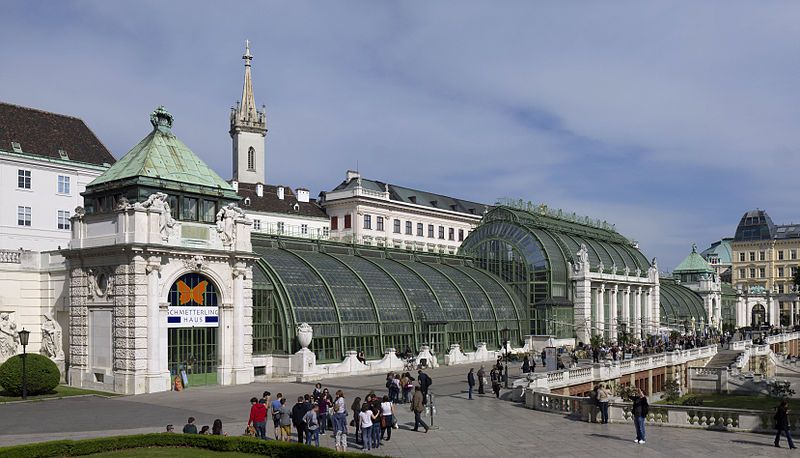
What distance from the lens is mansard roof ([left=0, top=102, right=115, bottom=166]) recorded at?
69.0 meters

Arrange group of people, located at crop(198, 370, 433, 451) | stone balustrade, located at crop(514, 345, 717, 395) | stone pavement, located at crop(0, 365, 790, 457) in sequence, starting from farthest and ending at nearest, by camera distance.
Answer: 1. stone balustrade, located at crop(514, 345, 717, 395)
2. stone pavement, located at crop(0, 365, 790, 457)
3. group of people, located at crop(198, 370, 433, 451)

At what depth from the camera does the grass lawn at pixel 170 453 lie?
83.5 feet

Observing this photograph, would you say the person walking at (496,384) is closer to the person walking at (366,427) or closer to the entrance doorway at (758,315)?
the person walking at (366,427)

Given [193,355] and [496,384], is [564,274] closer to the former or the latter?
[496,384]

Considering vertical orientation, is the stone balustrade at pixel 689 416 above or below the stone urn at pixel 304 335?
below

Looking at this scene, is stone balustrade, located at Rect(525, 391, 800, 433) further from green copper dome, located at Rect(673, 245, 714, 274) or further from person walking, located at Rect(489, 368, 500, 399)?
green copper dome, located at Rect(673, 245, 714, 274)

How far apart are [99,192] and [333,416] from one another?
25.7 metres

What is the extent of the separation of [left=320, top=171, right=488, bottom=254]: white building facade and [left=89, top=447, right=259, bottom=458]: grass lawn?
71258mm

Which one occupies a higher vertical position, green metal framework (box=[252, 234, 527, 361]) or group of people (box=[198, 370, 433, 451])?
green metal framework (box=[252, 234, 527, 361])

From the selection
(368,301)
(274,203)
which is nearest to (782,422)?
(368,301)

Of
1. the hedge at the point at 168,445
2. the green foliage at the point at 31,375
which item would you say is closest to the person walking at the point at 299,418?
the hedge at the point at 168,445

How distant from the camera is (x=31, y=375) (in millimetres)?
41781

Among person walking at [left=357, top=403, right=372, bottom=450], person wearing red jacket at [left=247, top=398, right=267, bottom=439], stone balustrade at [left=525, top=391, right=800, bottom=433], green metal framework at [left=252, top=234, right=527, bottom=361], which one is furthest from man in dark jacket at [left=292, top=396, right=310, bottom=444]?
green metal framework at [left=252, top=234, right=527, bottom=361]

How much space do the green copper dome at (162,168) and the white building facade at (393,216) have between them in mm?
48190
